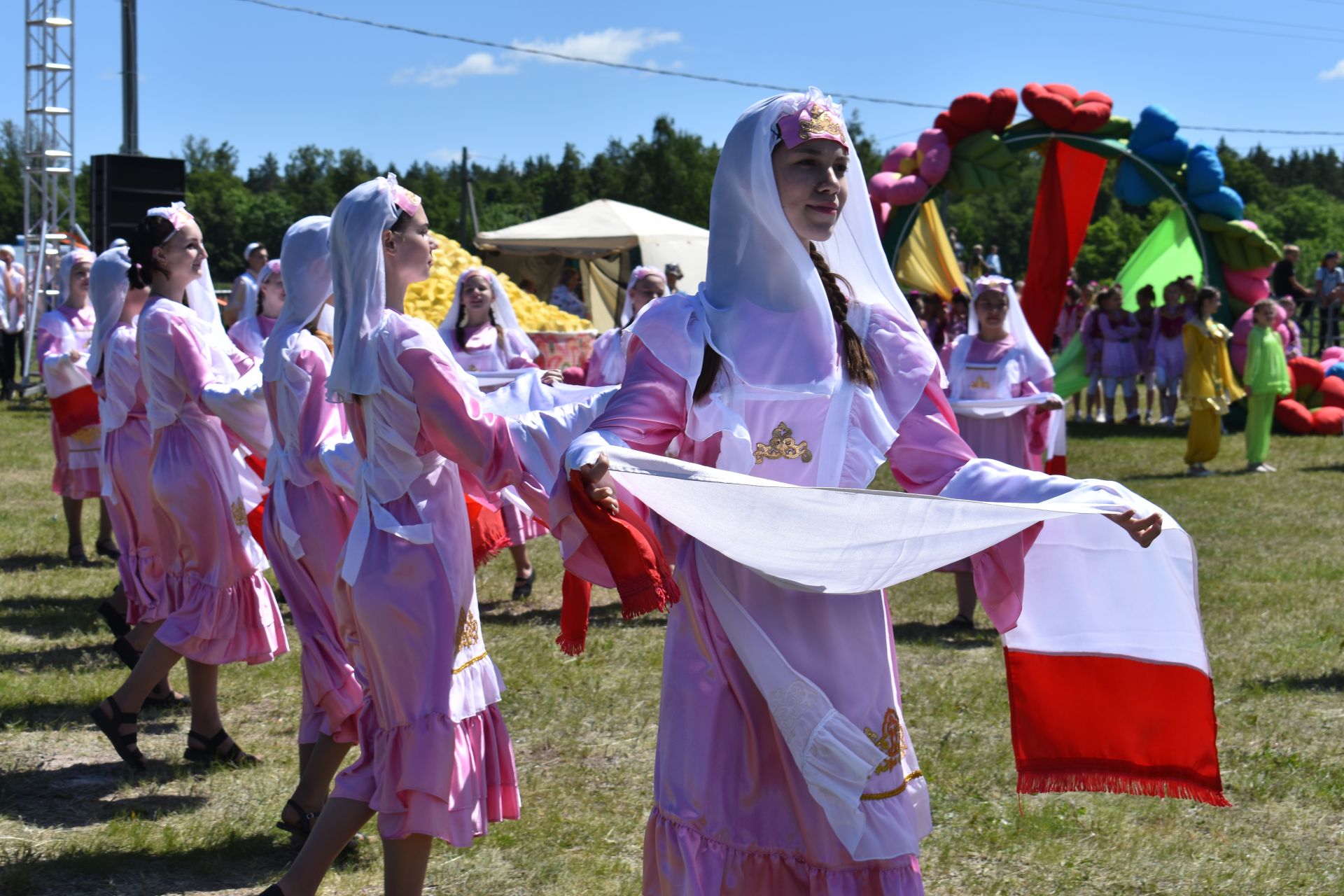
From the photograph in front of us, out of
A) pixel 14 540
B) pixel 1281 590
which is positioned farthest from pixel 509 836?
pixel 14 540

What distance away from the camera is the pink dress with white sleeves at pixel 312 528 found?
4.51 meters

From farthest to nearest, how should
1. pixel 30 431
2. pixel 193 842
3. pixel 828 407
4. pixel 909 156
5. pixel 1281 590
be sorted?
pixel 909 156 < pixel 30 431 < pixel 1281 590 < pixel 193 842 < pixel 828 407

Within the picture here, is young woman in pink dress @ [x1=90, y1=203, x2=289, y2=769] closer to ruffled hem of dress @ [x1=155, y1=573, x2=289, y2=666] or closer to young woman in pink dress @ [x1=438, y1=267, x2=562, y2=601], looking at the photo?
ruffled hem of dress @ [x1=155, y1=573, x2=289, y2=666]

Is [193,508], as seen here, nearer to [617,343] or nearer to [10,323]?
[617,343]

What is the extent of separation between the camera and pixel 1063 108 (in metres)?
17.4

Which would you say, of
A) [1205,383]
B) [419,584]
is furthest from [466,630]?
[1205,383]

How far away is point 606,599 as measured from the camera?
29.5 ft

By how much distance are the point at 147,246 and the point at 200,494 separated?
1.04 m

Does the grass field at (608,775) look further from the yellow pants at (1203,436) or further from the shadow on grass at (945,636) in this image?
the yellow pants at (1203,436)

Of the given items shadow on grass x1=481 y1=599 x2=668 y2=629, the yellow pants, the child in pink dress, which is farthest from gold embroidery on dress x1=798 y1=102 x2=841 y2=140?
the child in pink dress

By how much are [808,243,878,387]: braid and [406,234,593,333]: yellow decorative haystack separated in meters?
14.5

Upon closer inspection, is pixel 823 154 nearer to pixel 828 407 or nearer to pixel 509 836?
pixel 828 407

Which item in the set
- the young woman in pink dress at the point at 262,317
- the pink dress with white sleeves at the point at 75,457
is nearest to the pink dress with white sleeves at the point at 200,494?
the young woman in pink dress at the point at 262,317

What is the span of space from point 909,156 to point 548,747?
14.5 m
